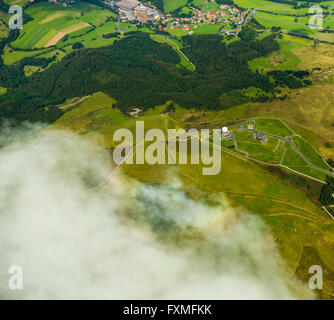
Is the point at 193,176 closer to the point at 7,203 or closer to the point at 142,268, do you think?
the point at 142,268

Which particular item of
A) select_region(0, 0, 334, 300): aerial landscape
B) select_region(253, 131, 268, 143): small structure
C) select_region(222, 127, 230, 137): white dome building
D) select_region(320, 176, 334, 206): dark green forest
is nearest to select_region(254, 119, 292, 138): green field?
select_region(0, 0, 334, 300): aerial landscape

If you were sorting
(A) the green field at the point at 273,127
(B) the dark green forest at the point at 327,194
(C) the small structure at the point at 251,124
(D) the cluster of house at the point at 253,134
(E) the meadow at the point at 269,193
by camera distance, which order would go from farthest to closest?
(C) the small structure at the point at 251,124 → (A) the green field at the point at 273,127 → (D) the cluster of house at the point at 253,134 → (B) the dark green forest at the point at 327,194 → (E) the meadow at the point at 269,193

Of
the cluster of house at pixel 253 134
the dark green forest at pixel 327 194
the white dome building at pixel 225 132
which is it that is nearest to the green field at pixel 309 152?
the dark green forest at pixel 327 194

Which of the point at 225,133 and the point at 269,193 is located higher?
the point at 225,133

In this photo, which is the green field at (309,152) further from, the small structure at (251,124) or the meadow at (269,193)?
the small structure at (251,124)

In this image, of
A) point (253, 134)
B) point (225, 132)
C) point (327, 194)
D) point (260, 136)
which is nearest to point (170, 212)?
point (225, 132)

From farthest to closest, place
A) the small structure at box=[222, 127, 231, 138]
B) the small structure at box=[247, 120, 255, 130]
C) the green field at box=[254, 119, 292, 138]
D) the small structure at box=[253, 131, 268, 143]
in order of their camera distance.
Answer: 1. the small structure at box=[247, 120, 255, 130]
2. the green field at box=[254, 119, 292, 138]
3. the small structure at box=[222, 127, 231, 138]
4. the small structure at box=[253, 131, 268, 143]

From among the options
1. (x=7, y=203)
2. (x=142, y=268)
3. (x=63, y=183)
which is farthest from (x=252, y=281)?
(x=7, y=203)

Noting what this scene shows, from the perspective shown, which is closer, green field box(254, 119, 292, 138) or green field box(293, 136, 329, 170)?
green field box(293, 136, 329, 170)

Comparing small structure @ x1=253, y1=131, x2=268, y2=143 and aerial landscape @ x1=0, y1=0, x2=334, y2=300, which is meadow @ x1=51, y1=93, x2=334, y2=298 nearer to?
aerial landscape @ x1=0, y1=0, x2=334, y2=300

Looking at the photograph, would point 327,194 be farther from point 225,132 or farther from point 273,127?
point 225,132
